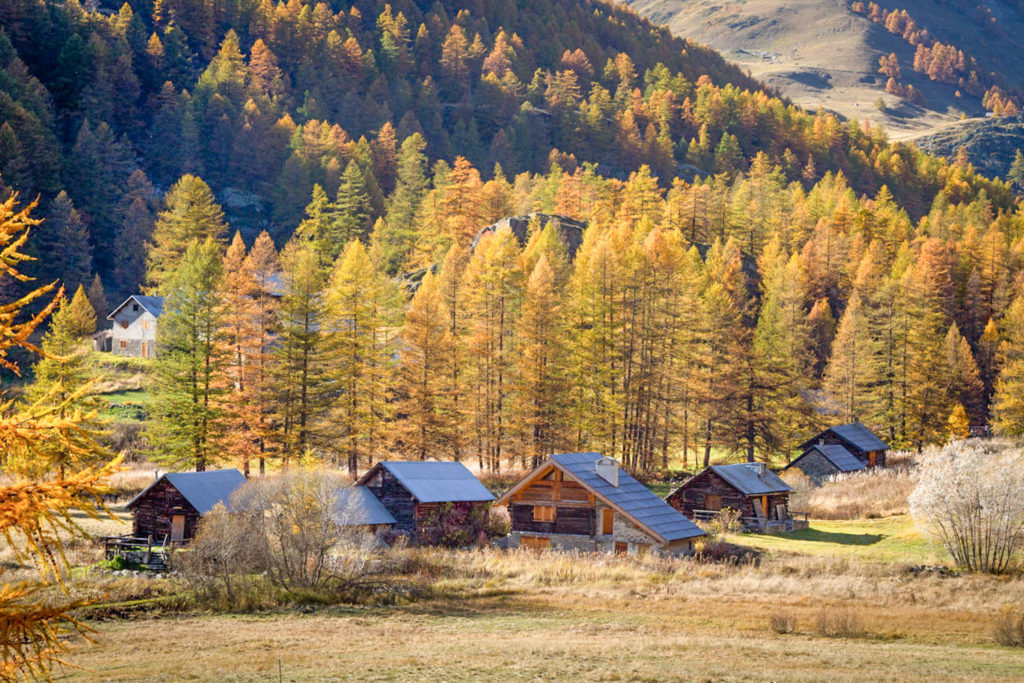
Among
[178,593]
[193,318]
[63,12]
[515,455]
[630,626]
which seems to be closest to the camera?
[630,626]

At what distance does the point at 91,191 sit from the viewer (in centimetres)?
11925

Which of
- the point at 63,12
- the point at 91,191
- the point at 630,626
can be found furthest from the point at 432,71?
the point at 630,626

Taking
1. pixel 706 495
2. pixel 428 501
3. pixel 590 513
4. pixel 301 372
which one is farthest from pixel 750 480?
pixel 301 372

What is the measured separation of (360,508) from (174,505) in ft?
28.7

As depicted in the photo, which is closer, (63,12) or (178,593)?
(178,593)

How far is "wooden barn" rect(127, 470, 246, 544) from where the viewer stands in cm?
4459

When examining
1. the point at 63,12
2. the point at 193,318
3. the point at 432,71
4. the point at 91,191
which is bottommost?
the point at 193,318

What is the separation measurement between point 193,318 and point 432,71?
15210 centimetres

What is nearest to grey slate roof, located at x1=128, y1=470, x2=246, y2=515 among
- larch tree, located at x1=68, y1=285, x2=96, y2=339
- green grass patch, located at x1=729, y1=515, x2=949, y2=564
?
green grass patch, located at x1=729, y1=515, x2=949, y2=564

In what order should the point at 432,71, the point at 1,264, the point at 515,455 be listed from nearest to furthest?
1. the point at 1,264
2. the point at 515,455
3. the point at 432,71

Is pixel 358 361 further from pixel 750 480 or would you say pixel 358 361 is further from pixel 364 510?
pixel 750 480

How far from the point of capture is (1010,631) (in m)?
25.5

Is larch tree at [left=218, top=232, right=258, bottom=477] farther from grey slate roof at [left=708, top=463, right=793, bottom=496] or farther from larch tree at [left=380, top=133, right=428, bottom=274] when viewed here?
larch tree at [left=380, top=133, right=428, bottom=274]

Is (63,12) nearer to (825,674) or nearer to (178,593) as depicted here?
(178,593)
